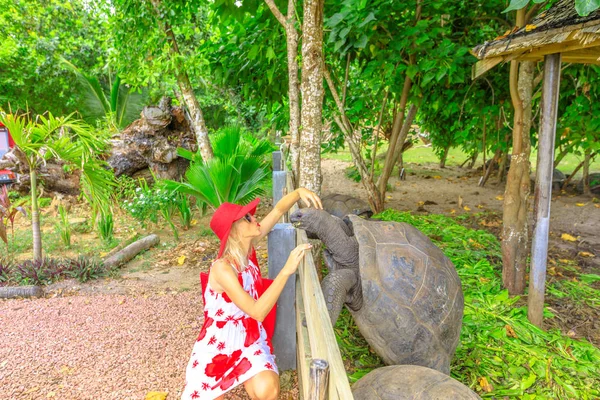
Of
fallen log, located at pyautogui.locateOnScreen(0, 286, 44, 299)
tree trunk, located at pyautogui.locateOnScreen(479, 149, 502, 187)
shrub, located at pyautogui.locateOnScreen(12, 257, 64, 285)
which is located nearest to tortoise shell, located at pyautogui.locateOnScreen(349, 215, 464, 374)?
fallen log, located at pyautogui.locateOnScreen(0, 286, 44, 299)

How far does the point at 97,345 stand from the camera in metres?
3.05

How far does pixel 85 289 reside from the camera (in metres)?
4.11

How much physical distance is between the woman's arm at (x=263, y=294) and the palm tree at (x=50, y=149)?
10.9 ft

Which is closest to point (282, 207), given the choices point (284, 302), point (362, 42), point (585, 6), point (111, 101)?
point (284, 302)

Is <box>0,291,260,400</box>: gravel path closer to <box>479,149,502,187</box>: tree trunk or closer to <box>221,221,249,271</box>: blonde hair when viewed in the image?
<box>221,221,249,271</box>: blonde hair

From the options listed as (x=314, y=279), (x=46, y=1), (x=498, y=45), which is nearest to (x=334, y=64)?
(x=498, y=45)

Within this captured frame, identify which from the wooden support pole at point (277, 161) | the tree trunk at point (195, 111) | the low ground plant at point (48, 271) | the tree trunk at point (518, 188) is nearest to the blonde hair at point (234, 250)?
the tree trunk at point (518, 188)

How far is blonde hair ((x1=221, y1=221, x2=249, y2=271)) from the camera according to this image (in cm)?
203

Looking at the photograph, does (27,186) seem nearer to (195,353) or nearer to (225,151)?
(225,151)

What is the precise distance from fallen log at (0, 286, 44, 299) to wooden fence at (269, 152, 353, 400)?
2.67 meters

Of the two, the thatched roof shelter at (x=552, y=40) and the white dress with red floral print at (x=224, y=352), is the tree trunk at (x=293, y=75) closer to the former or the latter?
the thatched roof shelter at (x=552, y=40)

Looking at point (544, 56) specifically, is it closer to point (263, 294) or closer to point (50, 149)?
point (263, 294)

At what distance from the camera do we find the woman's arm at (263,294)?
1.83 meters

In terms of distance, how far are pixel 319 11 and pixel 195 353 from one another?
2.59m
